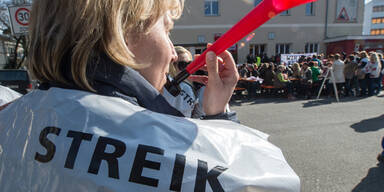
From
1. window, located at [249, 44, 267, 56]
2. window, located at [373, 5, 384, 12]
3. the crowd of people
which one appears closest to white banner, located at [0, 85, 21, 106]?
the crowd of people

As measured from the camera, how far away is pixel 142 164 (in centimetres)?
54

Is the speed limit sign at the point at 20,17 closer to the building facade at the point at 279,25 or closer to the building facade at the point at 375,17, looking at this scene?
the building facade at the point at 279,25

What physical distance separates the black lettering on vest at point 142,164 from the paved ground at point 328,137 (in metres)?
2.93

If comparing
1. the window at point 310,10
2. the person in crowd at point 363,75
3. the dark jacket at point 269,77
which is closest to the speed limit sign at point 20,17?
the dark jacket at point 269,77

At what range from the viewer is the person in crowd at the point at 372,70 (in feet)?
30.3

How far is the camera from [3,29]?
21.0 metres

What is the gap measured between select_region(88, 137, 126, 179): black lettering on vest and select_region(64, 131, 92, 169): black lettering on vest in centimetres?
3

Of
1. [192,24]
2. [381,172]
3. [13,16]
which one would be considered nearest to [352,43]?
[192,24]

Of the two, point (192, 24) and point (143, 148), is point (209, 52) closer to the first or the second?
point (143, 148)

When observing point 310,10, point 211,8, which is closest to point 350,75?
point 211,8

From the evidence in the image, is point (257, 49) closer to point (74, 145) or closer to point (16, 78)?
point (16, 78)

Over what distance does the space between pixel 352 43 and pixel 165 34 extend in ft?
84.9

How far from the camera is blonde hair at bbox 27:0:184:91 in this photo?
2.14 feet

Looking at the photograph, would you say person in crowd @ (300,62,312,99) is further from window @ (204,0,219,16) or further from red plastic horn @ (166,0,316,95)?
window @ (204,0,219,16)
